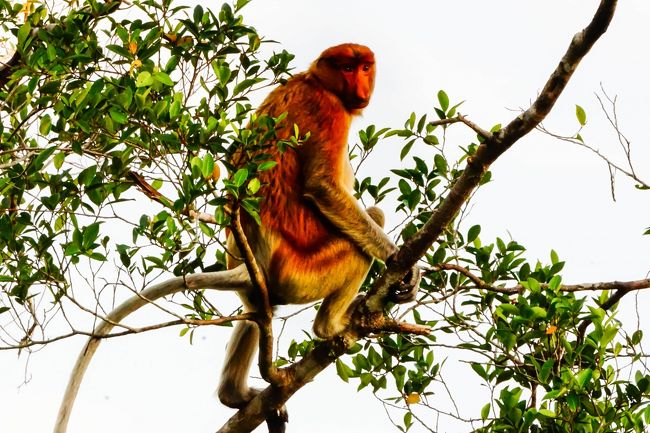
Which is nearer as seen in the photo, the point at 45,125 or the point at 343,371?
the point at 45,125

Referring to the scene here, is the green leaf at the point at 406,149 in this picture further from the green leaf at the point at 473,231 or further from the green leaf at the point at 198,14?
the green leaf at the point at 198,14

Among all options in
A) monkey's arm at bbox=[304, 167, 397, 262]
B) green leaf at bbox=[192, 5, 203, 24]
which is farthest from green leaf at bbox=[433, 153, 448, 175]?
green leaf at bbox=[192, 5, 203, 24]

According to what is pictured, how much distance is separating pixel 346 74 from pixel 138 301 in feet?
5.95

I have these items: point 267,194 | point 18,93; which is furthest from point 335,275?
point 18,93

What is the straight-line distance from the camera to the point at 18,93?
3.81 metres

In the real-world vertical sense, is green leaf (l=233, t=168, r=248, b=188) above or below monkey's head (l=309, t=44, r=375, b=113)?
below

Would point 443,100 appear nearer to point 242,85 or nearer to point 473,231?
point 473,231

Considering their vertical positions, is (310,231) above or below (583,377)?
above

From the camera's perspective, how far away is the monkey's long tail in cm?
378

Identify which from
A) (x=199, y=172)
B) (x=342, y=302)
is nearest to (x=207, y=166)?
(x=199, y=172)

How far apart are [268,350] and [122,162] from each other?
1103 mm

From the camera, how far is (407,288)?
4219 millimetres

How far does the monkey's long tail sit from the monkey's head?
51.9 inches

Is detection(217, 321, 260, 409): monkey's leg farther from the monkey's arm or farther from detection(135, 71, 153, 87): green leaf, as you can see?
detection(135, 71, 153, 87): green leaf
